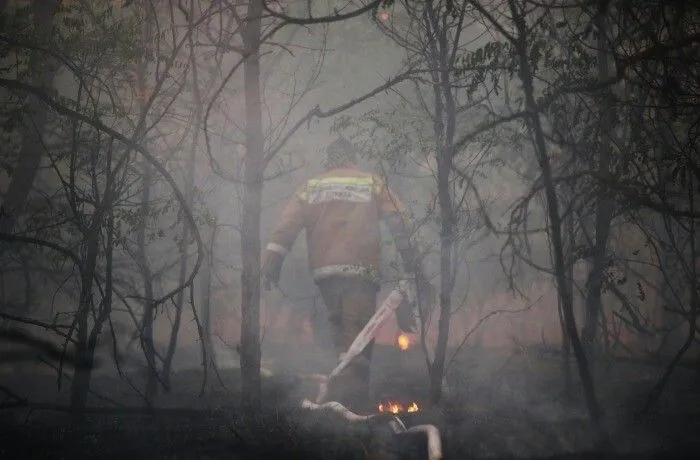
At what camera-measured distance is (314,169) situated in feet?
34.8

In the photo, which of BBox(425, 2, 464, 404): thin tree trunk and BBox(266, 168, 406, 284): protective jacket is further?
BBox(266, 168, 406, 284): protective jacket

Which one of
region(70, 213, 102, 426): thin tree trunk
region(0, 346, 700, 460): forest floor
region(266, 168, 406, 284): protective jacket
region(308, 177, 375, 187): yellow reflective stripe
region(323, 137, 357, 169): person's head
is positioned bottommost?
region(0, 346, 700, 460): forest floor

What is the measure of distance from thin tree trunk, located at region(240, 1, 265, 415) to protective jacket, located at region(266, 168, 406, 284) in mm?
1645


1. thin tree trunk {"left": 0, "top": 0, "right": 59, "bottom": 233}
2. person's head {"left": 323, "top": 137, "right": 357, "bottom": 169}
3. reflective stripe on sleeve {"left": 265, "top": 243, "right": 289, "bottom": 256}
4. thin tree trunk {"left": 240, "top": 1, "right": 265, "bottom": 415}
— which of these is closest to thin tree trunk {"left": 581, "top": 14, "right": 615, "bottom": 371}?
person's head {"left": 323, "top": 137, "right": 357, "bottom": 169}

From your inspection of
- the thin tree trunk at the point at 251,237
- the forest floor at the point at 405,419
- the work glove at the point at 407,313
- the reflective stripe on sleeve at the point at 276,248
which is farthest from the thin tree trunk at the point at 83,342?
the work glove at the point at 407,313

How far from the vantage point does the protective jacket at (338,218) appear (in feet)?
20.7

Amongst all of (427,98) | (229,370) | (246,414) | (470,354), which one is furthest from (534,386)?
(427,98)

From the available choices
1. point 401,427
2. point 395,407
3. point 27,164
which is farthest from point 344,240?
point 27,164

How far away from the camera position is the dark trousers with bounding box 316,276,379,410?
573cm

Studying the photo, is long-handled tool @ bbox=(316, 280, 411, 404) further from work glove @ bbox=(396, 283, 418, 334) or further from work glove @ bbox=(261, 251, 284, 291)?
work glove @ bbox=(261, 251, 284, 291)

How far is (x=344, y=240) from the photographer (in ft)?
20.7

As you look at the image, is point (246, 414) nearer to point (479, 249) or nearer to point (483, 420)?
point (483, 420)

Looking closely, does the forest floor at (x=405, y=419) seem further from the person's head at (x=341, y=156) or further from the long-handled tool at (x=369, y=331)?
the person's head at (x=341, y=156)

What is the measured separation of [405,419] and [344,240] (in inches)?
96.9
